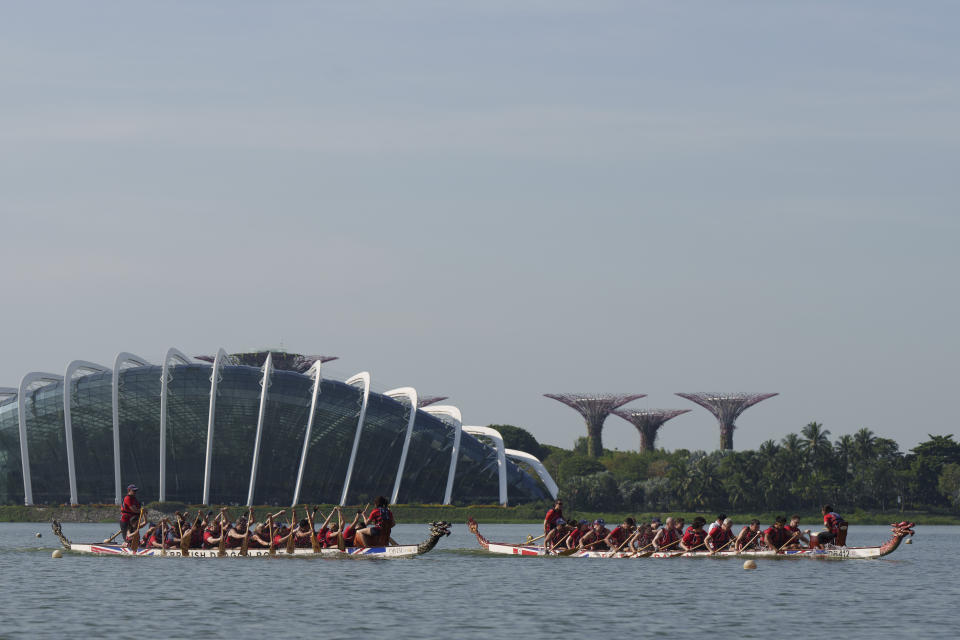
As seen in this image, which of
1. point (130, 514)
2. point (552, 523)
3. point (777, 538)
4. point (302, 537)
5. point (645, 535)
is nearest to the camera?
point (302, 537)

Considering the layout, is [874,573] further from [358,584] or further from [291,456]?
[291,456]

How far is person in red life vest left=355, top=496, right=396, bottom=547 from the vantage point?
170 ft

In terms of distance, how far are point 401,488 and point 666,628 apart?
107944 millimetres

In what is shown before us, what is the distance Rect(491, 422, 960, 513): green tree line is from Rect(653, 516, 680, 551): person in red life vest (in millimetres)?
88811

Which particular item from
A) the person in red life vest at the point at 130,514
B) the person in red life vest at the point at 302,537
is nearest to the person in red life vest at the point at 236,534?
the person in red life vest at the point at 302,537

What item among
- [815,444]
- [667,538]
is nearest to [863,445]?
[815,444]

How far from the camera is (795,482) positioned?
149 metres

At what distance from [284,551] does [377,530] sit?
5126mm

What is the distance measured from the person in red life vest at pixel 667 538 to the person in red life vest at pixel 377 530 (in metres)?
12.9

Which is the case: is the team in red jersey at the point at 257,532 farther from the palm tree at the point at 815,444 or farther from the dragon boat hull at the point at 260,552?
the palm tree at the point at 815,444

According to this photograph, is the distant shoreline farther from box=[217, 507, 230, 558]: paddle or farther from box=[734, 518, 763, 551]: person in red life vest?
box=[734, 518, 763, 551]: person in red life vest

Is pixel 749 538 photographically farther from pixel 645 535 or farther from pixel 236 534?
pixel 236 534

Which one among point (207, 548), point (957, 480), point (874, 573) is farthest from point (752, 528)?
point (957, 480)

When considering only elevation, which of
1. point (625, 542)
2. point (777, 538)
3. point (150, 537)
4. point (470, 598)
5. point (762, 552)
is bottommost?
point (470, 598)
